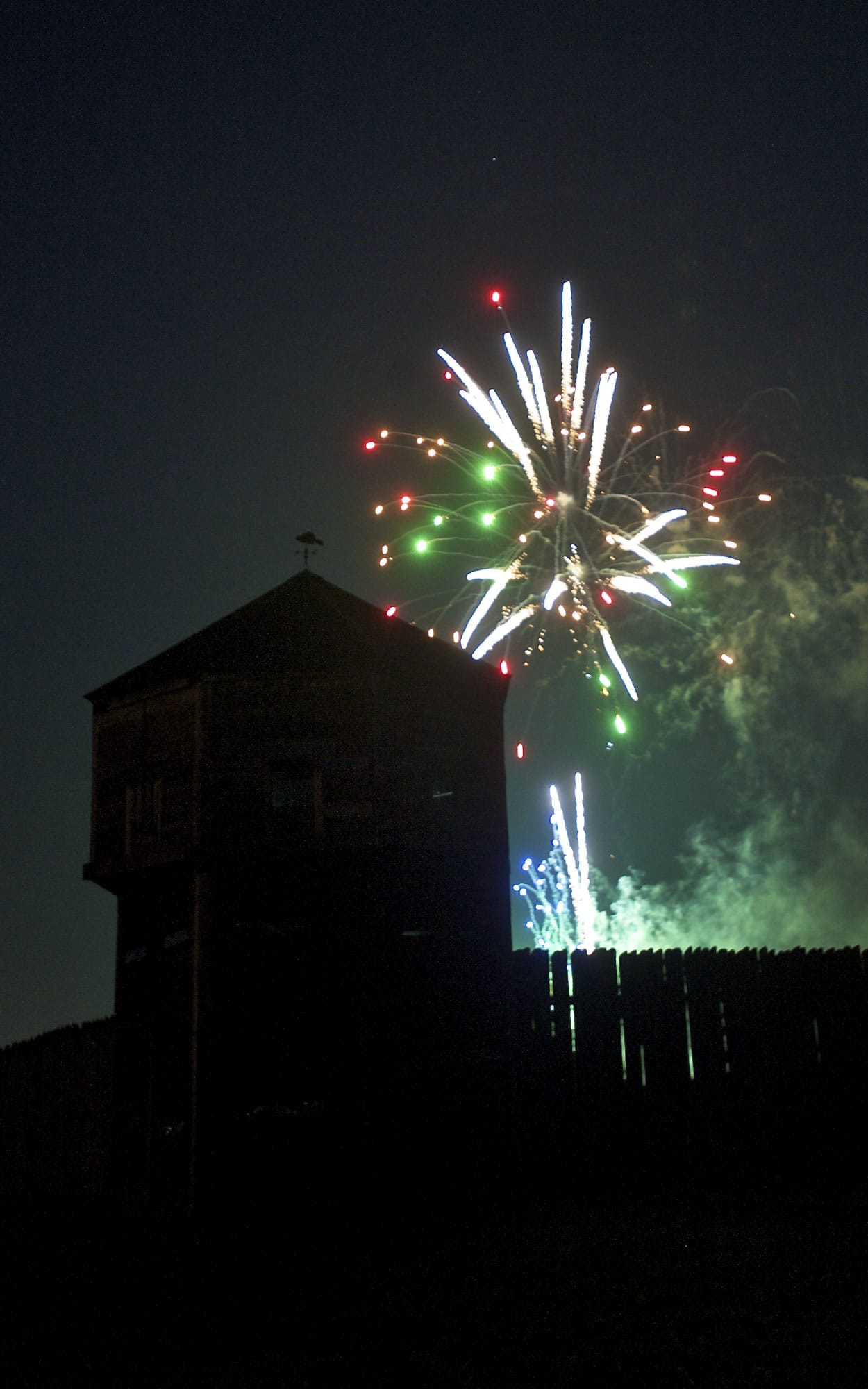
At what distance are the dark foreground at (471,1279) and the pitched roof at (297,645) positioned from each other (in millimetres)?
7301

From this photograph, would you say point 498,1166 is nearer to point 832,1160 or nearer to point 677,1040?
point 677,1040

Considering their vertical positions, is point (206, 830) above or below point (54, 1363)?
above

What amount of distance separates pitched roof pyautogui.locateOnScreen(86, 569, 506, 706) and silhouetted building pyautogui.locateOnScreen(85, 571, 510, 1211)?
0.14 ft

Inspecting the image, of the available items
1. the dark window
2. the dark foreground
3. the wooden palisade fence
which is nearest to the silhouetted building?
the dark window

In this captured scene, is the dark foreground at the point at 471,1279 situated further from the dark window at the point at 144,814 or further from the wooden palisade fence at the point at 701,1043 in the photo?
the dark window at the point at 144,814

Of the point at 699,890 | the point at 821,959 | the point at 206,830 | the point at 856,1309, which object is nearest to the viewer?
the point at 856,1309

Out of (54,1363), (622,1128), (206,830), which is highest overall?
(206,830)

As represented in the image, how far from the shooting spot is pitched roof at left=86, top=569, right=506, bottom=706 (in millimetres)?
17734

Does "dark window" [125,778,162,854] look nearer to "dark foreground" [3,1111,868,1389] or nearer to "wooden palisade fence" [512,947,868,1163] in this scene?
"dark foreground" [3,1111,868,1389]

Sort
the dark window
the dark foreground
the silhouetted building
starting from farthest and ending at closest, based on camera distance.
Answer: the dark window → the silhouetted building → the dark foreground

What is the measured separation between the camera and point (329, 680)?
17703 mm

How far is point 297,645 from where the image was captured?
1809cm

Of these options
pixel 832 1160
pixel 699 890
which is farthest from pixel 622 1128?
pixel 699 890

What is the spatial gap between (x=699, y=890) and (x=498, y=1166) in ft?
132
